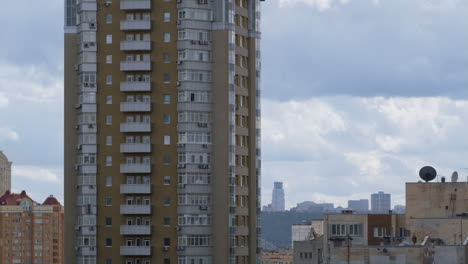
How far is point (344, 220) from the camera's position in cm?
17962

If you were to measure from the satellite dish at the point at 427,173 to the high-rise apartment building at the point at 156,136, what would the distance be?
79.8 feet

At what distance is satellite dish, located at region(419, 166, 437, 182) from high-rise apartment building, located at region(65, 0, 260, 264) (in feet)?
79.8

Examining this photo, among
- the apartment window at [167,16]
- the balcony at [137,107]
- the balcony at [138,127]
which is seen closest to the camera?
the balcony at [137,107]

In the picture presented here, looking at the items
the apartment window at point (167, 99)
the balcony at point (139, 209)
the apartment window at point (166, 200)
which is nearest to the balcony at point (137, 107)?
the apartment window at point (167, 99)

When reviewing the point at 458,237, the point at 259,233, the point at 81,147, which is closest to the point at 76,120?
the point at 81,147

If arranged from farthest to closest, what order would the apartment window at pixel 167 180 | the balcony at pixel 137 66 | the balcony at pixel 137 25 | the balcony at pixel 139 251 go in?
the balcony at pixel 137 25, the apartment window at pixel 167 180, the balcony at pixel 137 66, the balcony at pixel 139 251

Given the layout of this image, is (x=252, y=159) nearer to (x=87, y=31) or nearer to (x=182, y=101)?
(x=182, y=101)

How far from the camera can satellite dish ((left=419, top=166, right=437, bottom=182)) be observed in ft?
556

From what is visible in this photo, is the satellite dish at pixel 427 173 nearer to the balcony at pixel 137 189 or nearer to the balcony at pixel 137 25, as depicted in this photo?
the balcony at pixel 137 189

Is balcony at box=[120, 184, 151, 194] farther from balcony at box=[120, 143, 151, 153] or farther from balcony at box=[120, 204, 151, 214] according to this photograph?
balcony at box=[120, 143, 151, 153]

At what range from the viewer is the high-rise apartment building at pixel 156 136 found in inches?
7067

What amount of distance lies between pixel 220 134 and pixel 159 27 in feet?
51.3

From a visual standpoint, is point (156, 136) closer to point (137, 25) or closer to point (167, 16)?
point (137, 25)

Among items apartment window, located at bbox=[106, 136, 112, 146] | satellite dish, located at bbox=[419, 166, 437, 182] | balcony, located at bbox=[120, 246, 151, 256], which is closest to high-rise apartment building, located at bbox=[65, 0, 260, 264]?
balcony, located at bbox=[120, 246, 151, 256]
